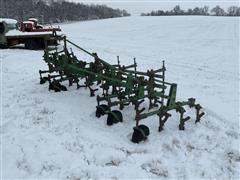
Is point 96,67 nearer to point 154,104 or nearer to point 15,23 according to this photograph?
point 154,104

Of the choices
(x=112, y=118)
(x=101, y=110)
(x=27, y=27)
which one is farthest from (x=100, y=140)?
(x=27, y=27)

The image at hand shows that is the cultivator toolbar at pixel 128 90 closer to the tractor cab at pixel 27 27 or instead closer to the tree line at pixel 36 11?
the tractor cab at pixel 27 27

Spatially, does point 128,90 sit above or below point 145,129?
above


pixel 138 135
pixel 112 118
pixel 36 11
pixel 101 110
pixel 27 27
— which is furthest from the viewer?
pixel 36 11

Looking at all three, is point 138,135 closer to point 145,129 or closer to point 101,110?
point 145,129

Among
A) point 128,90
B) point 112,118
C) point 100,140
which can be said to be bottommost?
point 100,140

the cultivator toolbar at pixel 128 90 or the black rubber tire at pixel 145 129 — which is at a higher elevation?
the cultivator toolbar at pixel 128 90

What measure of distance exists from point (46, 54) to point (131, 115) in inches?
165

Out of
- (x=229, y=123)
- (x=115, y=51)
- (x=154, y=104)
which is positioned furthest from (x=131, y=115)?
(x=115, y=51)

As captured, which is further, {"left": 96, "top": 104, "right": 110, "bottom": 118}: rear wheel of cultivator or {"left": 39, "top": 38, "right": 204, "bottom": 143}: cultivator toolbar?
{"left": 96, "top": 104, "right": 110, "bottom": 118}: rear wheel of cultivator

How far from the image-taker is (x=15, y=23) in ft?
79.3

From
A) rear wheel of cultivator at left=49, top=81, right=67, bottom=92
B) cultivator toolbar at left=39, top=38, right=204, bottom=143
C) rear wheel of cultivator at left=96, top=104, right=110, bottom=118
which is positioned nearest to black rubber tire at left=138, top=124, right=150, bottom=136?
cultivator toolbar at left=39, top=38, right=204, bottom=143

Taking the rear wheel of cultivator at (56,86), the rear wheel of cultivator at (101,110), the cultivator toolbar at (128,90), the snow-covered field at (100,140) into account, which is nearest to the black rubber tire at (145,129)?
the cultivator toolbar at (128,90)

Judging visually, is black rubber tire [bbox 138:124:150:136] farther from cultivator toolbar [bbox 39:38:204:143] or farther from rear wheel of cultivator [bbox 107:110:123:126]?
rear wheel of cultivator [bbox 107:110:123:126]
